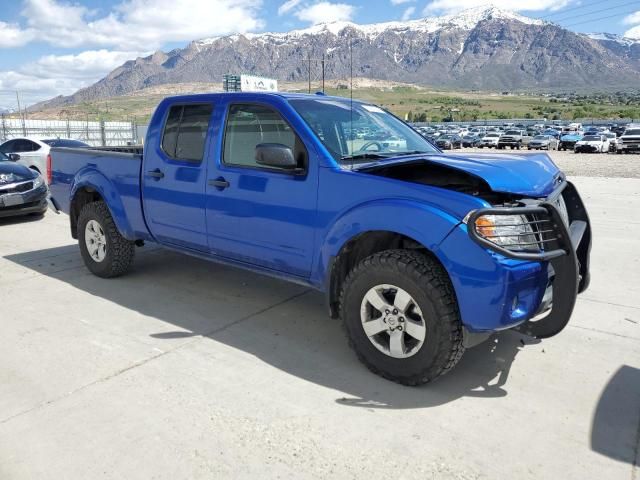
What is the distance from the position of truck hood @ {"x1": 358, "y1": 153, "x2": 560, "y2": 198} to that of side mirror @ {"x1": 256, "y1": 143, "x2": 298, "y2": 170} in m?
0.51

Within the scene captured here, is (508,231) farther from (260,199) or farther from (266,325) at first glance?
(266,325)

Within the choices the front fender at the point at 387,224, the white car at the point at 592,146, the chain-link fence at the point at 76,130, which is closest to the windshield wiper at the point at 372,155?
the front fender at the point at 387,224

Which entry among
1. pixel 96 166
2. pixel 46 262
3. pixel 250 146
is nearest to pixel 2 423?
pixel 250 146

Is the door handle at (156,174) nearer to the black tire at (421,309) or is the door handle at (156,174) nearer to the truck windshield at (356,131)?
the truck windshield at (356,131)

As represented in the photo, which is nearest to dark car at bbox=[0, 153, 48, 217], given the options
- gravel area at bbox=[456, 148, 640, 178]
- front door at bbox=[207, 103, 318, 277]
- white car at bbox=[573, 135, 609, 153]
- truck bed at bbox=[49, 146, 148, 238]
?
truck bed at bbox=[49, 146, 148, 238]

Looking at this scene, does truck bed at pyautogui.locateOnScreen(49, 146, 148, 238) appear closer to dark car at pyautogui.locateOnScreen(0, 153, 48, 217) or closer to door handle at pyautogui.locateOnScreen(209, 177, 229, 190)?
door handle at pyautogui.locateOnScreen(209, 177, 229, 190)

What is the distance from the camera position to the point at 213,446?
287 centimetres

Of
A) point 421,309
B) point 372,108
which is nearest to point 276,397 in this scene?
point 421,309

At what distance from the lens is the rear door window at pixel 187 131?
4664 mm

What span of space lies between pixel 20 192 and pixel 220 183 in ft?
21.5

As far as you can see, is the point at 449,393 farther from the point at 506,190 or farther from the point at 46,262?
the point at 46,262

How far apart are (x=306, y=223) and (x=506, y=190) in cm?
138

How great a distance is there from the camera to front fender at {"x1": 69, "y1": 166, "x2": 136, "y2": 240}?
5434 mm

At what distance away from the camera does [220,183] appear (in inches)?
173
